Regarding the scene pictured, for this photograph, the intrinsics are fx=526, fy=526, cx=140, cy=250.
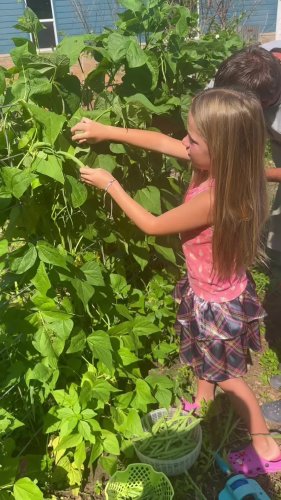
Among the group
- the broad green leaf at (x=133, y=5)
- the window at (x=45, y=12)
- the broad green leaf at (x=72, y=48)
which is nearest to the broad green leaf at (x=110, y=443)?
the broad green leaf at (x=72, y=48)

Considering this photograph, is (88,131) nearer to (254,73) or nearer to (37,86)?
(37,86)

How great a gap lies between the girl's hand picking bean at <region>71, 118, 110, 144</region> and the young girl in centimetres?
14

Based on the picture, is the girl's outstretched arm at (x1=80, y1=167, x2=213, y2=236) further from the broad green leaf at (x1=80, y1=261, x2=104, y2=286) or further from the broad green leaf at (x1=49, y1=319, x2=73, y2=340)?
the broad green leaf at (x1=49, y1=319, x2=73, y2=340)

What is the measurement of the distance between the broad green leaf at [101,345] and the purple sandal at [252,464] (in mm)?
738

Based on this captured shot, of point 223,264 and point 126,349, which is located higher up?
point 223,264

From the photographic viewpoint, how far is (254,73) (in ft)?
6.82

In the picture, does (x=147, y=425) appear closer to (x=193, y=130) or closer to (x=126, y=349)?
(x=126, y=349)

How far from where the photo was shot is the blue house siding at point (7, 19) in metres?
11.1

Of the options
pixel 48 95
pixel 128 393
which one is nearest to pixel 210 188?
pixel 48 95

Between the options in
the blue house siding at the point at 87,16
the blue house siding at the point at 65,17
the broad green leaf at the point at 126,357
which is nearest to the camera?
the broad green leaf at the point at 126,357

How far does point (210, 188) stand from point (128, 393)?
95cm

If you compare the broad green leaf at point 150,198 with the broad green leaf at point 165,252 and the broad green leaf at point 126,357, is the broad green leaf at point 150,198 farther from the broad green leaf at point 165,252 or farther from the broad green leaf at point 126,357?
the broad green leaf at point 126,357

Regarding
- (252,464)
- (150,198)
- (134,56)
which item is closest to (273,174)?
(150,198)

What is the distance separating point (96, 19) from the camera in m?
10.7
